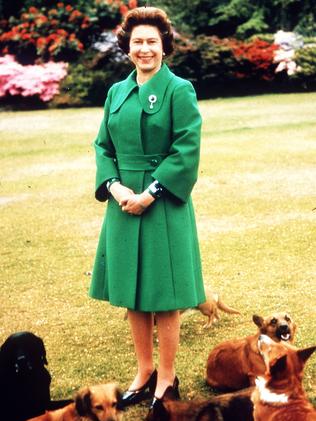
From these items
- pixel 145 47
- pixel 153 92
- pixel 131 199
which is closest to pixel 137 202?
pixel 131 199

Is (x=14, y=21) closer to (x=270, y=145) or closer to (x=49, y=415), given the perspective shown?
(x=270, y=145)

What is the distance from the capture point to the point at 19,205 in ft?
34.5

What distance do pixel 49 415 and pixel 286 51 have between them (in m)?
20.9

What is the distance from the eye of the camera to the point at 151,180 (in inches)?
152

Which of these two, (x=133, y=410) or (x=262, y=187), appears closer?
(x=133, y=410)

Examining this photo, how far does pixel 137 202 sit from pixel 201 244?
14.2 feet

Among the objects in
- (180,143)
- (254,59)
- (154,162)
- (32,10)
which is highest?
A: (32,10)

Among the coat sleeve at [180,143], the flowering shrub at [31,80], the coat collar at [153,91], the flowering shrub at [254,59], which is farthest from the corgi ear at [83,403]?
the flowering shrub at [254,59]

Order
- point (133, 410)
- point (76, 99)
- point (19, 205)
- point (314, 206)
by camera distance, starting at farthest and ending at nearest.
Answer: point (76, 99)
point (19, 205)
point (314, 206)
point (133, 410)

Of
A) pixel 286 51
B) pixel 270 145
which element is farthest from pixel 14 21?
pixel 270 145

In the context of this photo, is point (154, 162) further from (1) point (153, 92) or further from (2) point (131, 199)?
(1) point (153, 92)

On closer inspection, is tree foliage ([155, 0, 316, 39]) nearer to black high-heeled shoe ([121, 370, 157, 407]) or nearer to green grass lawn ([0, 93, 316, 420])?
green grass lawn ([0, 93, 316, 420])

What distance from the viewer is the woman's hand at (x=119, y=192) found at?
3811 mm

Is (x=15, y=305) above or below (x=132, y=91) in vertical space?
below
